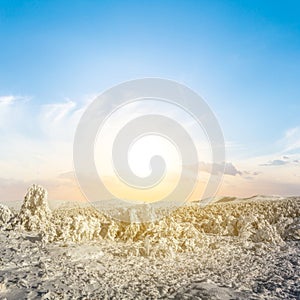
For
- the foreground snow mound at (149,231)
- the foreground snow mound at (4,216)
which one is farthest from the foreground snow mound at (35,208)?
the foreground snow mound at (4,216)

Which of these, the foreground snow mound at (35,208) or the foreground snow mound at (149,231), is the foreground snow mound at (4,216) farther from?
the foreground snow mound at (35,208)

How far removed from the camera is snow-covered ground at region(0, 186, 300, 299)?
5.58m

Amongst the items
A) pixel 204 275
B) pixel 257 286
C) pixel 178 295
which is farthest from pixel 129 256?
pixel 257 286

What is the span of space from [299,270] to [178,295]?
316 centimetres

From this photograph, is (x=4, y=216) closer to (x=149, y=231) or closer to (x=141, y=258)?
(x=149, y=231)

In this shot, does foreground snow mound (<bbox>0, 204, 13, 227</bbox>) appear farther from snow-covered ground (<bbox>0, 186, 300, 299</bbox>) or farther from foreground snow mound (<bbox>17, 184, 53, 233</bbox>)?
foreground snow mound (<bbox>17, 184, 53, 233</bbox>)

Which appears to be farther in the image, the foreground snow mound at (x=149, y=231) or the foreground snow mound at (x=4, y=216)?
the foreground snow mound at (x=4, y=216)

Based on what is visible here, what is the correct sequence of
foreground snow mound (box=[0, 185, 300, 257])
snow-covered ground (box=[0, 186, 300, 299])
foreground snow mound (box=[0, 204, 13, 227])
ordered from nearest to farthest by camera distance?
snow-covered ground (box=[0, 186, 300, 299]), foreground snow mound (box=[0, 185, 300, 257]), foreground snow mound (box=[0, 204, 13, 227])

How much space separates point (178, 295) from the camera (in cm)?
539

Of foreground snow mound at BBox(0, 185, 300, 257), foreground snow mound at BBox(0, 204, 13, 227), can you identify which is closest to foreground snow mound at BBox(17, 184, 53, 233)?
foreground snow mound at BBox(0, 185, 300, 257)

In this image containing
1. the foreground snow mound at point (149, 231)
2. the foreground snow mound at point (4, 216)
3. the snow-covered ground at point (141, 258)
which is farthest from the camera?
the foreground snow mound at point (4, 216)

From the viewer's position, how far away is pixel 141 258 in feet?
24.9

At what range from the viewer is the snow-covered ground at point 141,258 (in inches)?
220

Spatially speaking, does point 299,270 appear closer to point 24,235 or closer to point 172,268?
point 172,268
